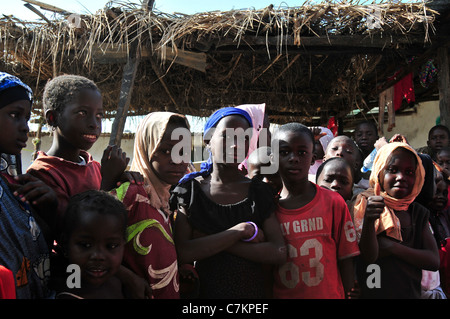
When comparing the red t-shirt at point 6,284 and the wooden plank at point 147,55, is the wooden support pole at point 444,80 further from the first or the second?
the red t-shirt at point 6,284

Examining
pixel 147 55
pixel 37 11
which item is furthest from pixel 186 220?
pixel 37 11

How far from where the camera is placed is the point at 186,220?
6.04 feet

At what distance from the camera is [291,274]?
1.89 meters

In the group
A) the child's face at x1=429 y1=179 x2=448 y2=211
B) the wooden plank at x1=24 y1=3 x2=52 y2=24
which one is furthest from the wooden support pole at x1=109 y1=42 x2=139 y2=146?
the child's face at x1=429 y1=179 x2=448 y2=211

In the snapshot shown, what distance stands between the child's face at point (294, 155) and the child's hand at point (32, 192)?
3.94 feet

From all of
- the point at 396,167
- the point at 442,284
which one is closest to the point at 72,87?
the point at 396,167

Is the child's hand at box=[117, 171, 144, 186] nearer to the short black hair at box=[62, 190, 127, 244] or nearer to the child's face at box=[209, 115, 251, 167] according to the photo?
the short black hair at box=[62, 190, 127, 244]

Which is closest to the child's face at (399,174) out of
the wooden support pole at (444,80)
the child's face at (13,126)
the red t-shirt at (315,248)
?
the red t-shirt at (315,248)

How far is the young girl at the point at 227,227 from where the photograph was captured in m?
1.75

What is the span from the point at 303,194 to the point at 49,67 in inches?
181

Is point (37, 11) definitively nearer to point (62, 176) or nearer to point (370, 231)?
point (62, 176)
